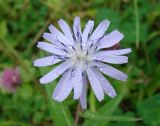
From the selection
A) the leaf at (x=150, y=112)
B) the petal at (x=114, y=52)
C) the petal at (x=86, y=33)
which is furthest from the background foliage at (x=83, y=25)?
the petal at (x=114, y=52)

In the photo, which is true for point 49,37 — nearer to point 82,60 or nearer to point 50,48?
point 50,48

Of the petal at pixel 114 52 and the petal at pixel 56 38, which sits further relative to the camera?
the petal at pixel 56 38

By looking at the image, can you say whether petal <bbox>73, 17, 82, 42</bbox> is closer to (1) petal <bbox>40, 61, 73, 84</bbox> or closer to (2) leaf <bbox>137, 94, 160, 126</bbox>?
(1) petal <bbox>40, 61, 73, 84</bbox>

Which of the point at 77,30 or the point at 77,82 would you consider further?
the point at 77,30

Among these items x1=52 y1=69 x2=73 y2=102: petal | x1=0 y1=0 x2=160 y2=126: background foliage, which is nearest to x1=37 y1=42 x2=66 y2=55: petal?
x1=52 y1=69 x2=73 y2=102: petal

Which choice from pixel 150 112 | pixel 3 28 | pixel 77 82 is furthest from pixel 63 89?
pixel 3 28

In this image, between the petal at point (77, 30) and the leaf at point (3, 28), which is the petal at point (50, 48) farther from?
the leaf at point (3, 28)
